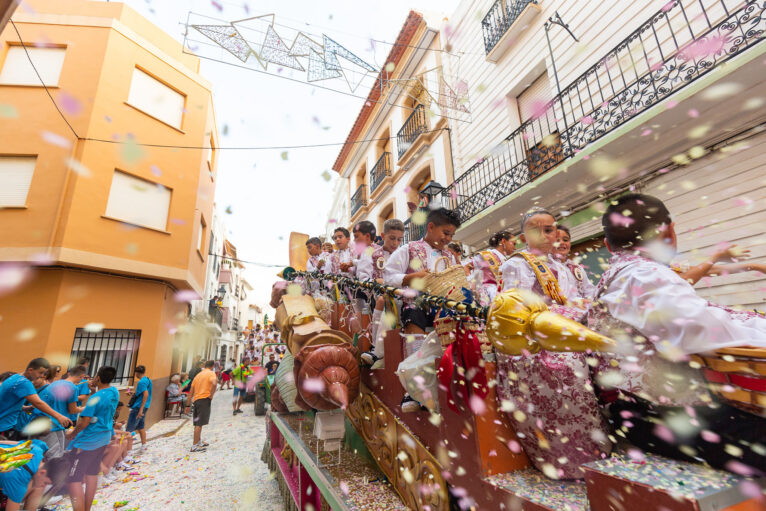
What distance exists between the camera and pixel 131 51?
11031 mm

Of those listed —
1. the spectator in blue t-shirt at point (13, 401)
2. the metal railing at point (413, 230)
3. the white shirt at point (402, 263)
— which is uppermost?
the metal railing at point (413, 230)

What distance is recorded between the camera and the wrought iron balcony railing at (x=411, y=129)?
12.1m

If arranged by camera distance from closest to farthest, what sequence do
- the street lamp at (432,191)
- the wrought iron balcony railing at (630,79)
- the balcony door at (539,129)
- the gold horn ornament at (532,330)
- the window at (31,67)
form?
the gold horn ornament at (532,330) → the wrought iron balcony railing at (630,79) → the balcony door at (539,129) → the street lamp at (432,191) → the window at (31,67)

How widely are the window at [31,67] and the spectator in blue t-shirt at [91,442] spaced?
10.1 m

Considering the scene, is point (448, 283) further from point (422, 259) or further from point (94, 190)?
point (94, 190)

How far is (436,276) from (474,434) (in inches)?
49.2

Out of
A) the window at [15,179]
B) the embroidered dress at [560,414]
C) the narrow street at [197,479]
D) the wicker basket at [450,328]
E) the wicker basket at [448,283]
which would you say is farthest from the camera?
the window at [15,179]

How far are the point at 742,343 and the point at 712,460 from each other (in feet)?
1.54

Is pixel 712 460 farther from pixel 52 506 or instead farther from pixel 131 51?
pixel 131 51

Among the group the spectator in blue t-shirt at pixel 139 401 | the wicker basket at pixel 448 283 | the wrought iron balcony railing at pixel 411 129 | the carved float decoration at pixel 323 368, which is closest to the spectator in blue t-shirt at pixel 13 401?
the spectator in blue t-shirt at pixel 139 401

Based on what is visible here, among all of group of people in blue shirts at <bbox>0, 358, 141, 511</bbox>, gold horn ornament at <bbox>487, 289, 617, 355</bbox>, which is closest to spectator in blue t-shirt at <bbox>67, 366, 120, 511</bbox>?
group of people in blue shirts at <bbox>0, 358, 141, 511</bbox>

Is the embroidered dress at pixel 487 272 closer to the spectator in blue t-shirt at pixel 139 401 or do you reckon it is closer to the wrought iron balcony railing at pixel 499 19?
the wrought iron balcony railing at pixel 499 19

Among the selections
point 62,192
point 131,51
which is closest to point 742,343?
point 62,192

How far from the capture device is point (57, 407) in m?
5.33
